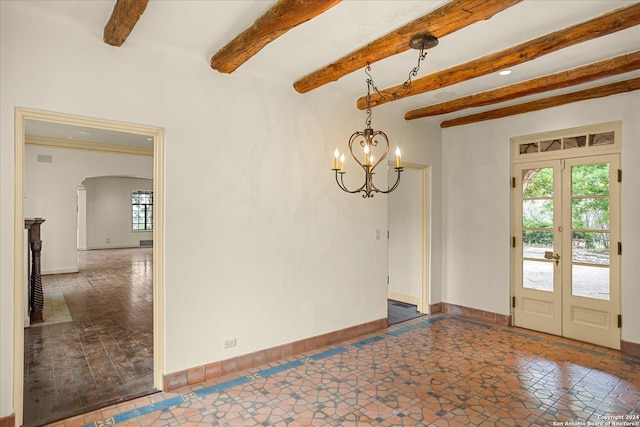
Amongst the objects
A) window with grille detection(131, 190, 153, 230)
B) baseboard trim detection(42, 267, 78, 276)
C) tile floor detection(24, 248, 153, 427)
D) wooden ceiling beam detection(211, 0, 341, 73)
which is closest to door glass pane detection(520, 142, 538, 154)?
wooden ceiling beam detection(211, 0, 341, 73)

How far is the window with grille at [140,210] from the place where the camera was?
14953mm

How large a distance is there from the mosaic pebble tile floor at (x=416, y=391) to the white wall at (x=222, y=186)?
15.3 inches

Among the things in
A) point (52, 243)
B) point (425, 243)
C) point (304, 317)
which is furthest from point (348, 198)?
point (52, 243)

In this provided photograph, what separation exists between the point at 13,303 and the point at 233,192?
1.80m

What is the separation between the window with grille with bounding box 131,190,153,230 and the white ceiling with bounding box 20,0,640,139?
13310 millimetres

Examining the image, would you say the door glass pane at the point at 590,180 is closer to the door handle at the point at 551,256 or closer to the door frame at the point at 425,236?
the door handle at the point at 551,256

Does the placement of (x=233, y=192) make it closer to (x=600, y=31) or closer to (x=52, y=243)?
(x=600, y=31)

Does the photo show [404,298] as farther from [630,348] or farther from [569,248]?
[630,348]

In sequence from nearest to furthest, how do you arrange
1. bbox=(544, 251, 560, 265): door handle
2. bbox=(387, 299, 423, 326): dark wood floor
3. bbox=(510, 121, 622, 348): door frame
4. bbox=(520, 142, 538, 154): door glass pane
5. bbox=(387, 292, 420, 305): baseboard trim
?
bbox=(510, 121, 622, 348): door frame, bbox=(544, 251, 560, 265): door handle, bbox=(520, 142, 538, 154): door glass pane, bbox=(387, 299, 423, 326): dark wood floor, bbox=(387, 292, 420, 305): baseboard trim

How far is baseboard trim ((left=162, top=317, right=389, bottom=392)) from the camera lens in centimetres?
319

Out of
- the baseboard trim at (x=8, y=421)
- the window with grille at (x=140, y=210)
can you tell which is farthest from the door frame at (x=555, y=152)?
the window with grille at (x=140, y=210)

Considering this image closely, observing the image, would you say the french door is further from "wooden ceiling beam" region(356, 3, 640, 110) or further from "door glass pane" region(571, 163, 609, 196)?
"wooden ceiling beam" region(356, 3, 640, 110)

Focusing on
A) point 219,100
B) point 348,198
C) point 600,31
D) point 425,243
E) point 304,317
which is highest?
point 600,31

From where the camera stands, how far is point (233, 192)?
350 cm
